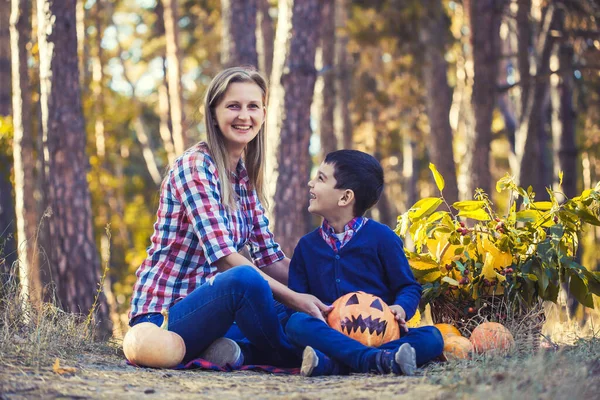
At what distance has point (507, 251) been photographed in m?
4.80

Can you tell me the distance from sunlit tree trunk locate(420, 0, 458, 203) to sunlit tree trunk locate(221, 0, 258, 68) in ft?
12.7

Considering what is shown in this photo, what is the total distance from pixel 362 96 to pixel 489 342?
15.9m

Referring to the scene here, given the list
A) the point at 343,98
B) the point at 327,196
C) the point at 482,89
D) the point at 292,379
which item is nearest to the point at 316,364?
the point at 292,379

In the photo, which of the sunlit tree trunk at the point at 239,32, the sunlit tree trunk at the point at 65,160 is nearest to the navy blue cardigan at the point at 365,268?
the sunlit tree trunk at the point at 65,160

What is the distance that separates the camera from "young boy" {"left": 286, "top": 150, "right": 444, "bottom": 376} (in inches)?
163

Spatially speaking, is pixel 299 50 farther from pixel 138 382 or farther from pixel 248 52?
pixel 138 382

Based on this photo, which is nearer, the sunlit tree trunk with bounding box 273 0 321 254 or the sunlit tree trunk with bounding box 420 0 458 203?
the sunlit tree trunk with bounding box 273 0 321 254

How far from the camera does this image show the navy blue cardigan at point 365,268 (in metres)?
4.31

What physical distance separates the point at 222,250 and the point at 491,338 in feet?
5.07

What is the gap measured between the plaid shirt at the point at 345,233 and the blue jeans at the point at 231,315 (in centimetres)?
50

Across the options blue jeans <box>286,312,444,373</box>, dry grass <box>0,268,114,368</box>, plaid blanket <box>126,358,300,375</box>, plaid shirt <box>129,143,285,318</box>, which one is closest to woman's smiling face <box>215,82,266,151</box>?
plaid shirt <box>129,143,285,318</box>

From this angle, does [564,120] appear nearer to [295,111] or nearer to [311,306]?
[295,111]

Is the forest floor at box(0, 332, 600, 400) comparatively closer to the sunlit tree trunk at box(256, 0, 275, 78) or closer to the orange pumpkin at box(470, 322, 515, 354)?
the orange pumpkin at box(470, 322, 515, 354)

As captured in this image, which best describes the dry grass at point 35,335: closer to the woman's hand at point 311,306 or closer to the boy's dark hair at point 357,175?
the woman's hand at point 311,306
